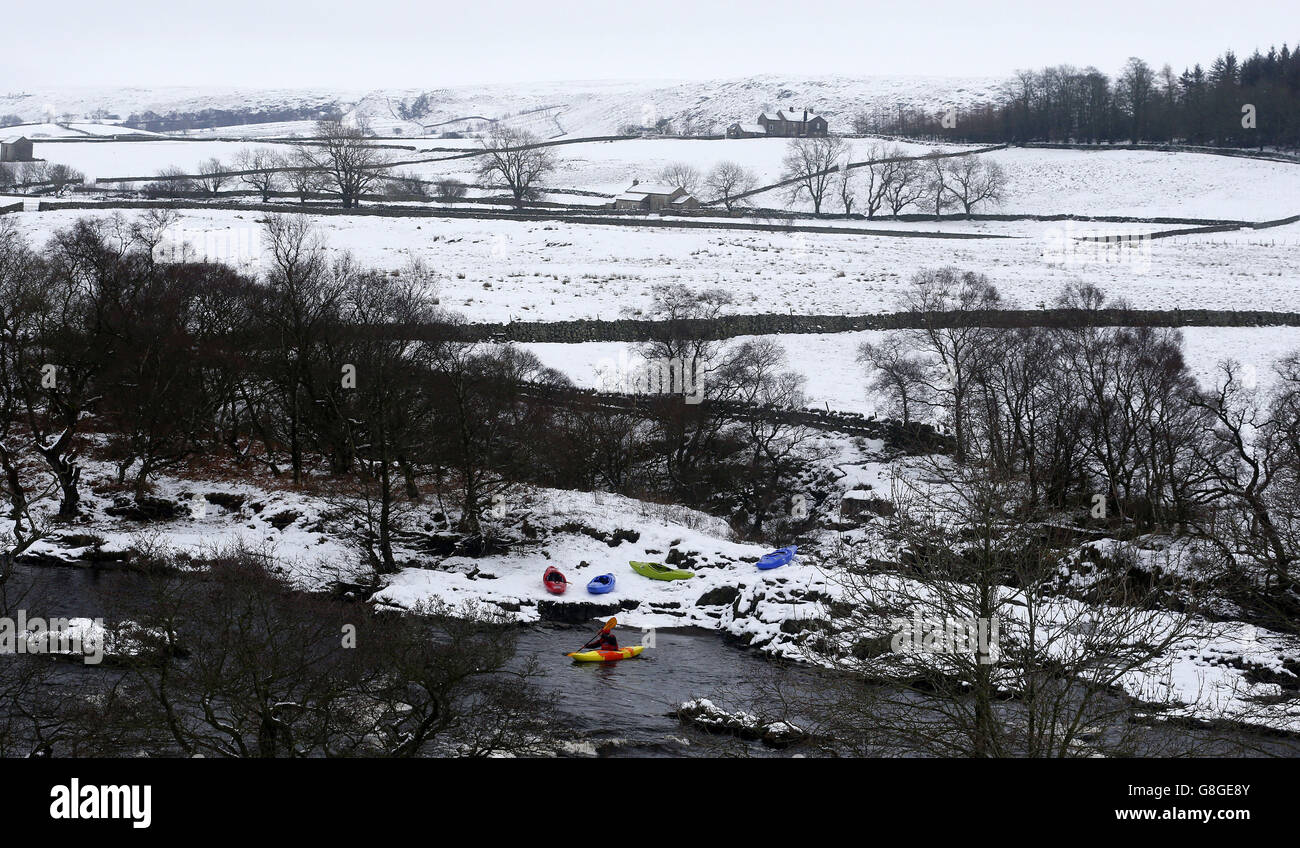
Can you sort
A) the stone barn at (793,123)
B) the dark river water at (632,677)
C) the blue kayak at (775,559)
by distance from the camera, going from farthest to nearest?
the stone barn at (793,123) → the blue kayak at (775,559) → the dark river water at (632,677)

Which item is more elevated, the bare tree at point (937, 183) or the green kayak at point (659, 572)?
the bare tree at point (937, 183)

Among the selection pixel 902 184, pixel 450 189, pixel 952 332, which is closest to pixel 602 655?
pixel 952 332

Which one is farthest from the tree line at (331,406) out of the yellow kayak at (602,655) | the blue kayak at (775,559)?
the yellow kayak at (602,655)

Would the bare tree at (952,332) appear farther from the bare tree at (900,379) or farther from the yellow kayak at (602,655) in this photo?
the yellow kayak at (602,655)

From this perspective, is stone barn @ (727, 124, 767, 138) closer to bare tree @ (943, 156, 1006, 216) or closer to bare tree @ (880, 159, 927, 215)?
bare tree @ (880, 159, 927, 215)

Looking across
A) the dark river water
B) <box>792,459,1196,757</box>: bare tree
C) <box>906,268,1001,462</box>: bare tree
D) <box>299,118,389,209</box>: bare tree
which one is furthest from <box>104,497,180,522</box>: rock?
<box>299,118,389,209</box>: bare tree

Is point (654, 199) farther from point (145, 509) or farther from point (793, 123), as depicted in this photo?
point (145, 509)

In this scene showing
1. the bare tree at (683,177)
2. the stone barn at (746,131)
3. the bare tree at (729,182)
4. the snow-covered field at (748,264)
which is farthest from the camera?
the stone barn at (746,131)
